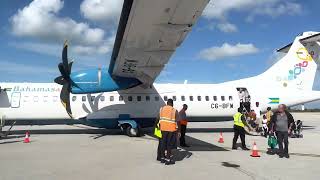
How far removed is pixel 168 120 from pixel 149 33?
119 inches

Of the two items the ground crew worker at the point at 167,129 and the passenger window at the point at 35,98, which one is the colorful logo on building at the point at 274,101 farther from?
the passenger window at the point at 35,98

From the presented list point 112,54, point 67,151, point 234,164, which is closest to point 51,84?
point 112,54

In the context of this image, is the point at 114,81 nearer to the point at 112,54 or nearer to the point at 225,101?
the point at 112,54

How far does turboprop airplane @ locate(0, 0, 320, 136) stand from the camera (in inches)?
509

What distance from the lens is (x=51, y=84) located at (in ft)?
57.8

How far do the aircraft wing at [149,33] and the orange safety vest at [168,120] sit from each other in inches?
99.6

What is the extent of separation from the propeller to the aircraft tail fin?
11.6 metres

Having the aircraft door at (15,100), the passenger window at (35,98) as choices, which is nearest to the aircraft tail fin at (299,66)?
the passenger window at (35,98)

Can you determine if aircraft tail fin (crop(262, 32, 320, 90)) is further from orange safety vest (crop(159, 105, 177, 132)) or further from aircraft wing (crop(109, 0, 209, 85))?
orange safety vest (crop(159, 105, 177, 132))

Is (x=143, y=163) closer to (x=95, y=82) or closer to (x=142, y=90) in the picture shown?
(x=95, y=82)

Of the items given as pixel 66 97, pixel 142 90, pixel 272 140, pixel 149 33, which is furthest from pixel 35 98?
pixel 272 140

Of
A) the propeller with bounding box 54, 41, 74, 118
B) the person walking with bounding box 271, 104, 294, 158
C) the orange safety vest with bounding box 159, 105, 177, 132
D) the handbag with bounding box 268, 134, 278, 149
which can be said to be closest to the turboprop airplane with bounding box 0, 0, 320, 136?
the propeller with bounding box 54, 41, 74, 118

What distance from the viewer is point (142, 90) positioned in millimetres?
17672

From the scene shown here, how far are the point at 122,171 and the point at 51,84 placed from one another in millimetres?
11042
